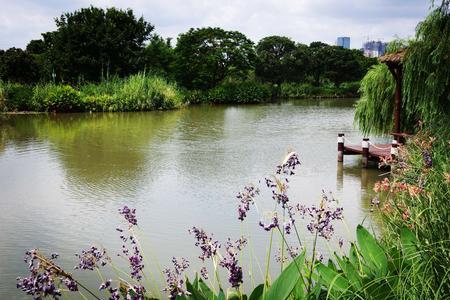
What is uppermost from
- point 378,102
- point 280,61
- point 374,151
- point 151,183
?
point 280,61

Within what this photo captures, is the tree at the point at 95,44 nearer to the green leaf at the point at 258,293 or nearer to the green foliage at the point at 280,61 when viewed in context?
the green foliage at the point at 280,61

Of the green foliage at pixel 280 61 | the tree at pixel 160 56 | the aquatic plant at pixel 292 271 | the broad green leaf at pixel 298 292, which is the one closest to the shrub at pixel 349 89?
the green foliage at pixel 280 61

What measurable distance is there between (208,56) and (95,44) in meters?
9.71

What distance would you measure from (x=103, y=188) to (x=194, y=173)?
2.05 m

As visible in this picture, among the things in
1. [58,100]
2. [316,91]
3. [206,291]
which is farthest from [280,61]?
[206,291]

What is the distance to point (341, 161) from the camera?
1161cm

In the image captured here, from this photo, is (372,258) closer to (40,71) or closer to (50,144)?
(50,144)

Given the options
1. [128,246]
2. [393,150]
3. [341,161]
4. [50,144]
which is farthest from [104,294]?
[50,144]

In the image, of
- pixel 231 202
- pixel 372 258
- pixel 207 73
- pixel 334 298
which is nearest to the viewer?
pixel 334 298

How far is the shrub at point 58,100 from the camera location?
25.0m

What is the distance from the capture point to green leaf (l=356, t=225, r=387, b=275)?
2.82 m

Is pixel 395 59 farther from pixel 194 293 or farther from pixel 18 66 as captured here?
pixel 18 66

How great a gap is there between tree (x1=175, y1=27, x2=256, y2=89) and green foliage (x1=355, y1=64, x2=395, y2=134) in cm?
2486

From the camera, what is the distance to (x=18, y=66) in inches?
1389
